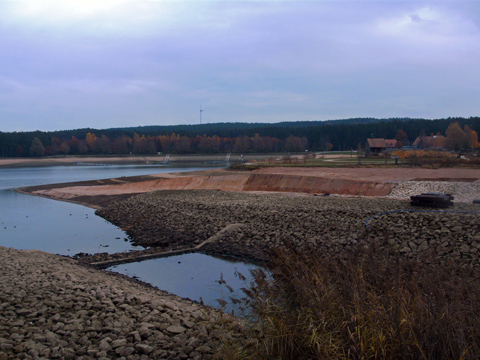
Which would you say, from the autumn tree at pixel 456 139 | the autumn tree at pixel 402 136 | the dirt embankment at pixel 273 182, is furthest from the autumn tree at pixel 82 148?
the autumn tree at pixel 456 139

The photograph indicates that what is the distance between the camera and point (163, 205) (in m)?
24.0

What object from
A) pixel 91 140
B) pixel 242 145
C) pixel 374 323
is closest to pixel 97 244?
pixel 374 323

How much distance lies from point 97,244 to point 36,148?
118 m

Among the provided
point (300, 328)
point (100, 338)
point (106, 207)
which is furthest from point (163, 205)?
point (300, 328)

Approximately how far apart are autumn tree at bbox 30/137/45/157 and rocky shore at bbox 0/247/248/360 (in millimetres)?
125069

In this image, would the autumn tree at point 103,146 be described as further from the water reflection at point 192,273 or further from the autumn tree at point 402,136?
the water reflection at point 192,273

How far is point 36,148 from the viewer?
122 metres

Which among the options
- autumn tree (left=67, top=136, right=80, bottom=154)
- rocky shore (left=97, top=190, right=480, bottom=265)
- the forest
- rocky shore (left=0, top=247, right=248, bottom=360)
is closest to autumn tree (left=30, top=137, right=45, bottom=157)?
the forest

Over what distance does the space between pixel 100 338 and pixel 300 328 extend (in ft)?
9.99

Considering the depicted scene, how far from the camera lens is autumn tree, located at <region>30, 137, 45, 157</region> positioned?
12281 centimetres

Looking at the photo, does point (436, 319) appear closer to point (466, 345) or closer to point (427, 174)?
point (466, 345)

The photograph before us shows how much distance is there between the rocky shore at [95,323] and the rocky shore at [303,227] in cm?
317

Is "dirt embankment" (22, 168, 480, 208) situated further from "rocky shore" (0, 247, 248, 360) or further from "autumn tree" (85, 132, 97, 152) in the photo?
"autumn tree" (85, 132, 97, 152)

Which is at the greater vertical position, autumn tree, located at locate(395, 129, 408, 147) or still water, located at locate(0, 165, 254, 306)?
autumn tree, located at locate(395, 129, 408, 147)
